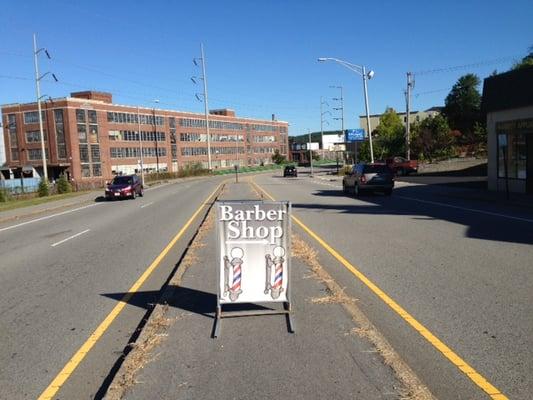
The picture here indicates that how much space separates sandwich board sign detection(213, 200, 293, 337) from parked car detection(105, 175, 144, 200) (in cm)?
3135

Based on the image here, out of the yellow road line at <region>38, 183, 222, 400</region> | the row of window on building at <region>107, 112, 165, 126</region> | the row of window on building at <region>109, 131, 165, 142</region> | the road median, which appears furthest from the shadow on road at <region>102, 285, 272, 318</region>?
the row of window on building at <region>107, 112, 165, 126</region>

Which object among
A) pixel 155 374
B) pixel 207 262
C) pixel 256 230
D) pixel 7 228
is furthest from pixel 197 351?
pixel 7 228

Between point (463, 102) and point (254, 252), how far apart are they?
391ft

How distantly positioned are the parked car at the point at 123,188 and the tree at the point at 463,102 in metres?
88.0

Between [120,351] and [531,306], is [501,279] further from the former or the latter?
[120,351]

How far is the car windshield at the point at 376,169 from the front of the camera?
27.8 m

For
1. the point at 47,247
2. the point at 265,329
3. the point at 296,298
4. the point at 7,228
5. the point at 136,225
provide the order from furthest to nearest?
the point at 7,228 → the point at 136,225 → the point at 47,247 → the point at 296,298 → the point at 265,329

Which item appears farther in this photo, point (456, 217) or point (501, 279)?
point (456, 217)

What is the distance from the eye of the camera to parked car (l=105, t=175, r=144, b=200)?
36.5 metres

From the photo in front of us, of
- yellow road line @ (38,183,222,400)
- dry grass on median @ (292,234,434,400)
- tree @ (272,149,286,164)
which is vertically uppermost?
tree @ (272,149,286,164)

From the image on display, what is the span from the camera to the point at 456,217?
17.0 m

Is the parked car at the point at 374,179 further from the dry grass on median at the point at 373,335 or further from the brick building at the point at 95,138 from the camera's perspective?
the brick building at the point at 95,138

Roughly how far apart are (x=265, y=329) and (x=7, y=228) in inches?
696

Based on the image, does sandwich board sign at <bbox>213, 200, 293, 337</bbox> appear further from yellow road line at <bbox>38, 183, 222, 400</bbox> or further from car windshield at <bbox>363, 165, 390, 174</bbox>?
car windshield at <bbox>363, 165, 390, 174</bbox>
